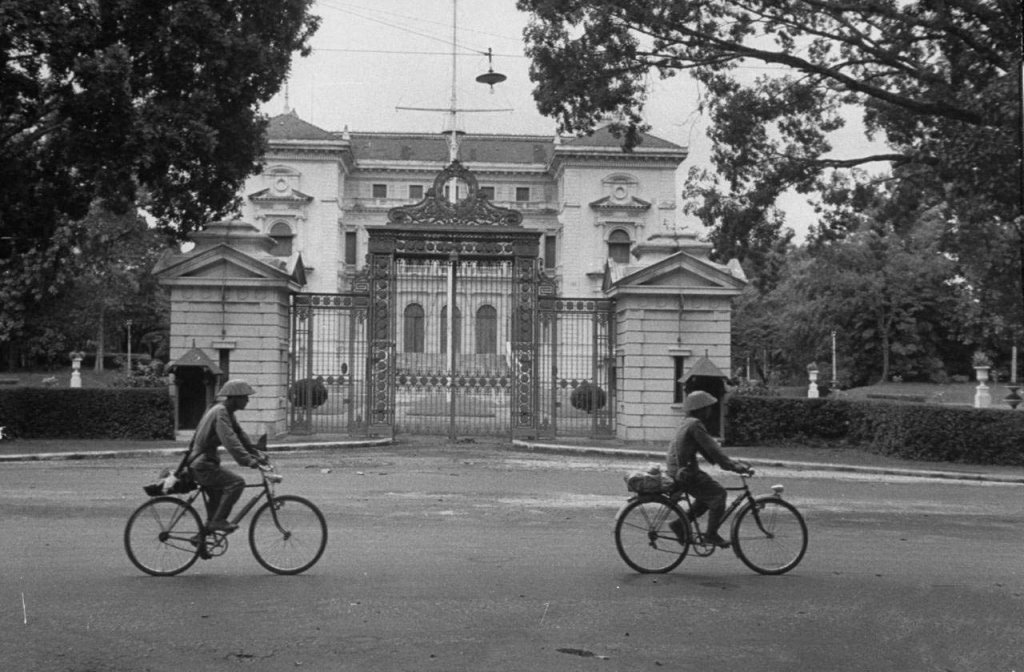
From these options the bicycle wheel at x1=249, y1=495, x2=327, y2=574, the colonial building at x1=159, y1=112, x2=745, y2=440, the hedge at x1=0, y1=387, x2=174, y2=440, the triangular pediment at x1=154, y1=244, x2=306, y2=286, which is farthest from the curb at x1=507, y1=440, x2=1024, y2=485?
the bicycle wheel at x1=249, y1=495, x2=327, y2=574

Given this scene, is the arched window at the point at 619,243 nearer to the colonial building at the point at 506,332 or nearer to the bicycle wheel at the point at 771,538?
the colonial building at the point at 506,332

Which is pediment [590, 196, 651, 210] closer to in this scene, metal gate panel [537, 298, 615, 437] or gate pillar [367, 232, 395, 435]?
metal gate panel [537, 298, 615, 437]

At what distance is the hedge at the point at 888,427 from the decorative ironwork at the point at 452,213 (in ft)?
22.6

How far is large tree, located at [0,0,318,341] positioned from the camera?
16.8m

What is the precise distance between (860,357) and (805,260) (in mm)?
6722

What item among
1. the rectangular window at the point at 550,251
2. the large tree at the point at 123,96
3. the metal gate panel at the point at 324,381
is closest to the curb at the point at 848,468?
the metal gate panel at the point at 324,381

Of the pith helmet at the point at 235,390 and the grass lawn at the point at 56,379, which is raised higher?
the pith helmet at the point at 235,390

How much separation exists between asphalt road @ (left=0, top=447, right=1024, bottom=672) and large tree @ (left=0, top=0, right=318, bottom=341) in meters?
8.24

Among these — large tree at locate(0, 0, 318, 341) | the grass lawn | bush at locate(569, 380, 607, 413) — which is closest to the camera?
large tree at locate(0, 0, 318, 341)

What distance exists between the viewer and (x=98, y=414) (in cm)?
2022

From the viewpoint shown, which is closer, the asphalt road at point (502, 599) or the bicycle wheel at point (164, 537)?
the asphalt road at point (502, 599)

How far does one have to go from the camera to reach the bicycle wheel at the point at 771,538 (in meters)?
8.19

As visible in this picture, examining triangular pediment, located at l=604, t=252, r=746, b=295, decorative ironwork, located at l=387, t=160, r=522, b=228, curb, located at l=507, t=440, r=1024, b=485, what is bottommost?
curb, located at l=507, t=440, r=1024, b=485

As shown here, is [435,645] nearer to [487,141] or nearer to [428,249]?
[428,249]
